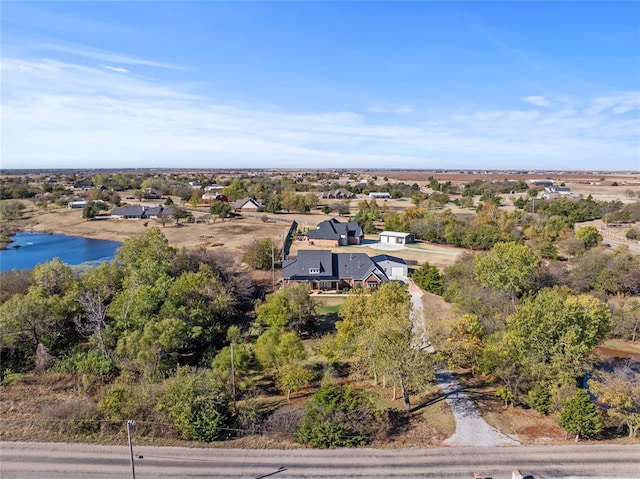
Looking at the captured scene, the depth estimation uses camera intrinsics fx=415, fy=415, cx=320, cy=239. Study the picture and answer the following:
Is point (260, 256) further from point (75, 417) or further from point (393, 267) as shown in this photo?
point (75, 417)

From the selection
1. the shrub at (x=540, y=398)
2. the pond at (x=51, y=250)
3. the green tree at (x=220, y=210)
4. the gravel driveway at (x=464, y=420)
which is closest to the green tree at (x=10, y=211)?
the pond at (x=51, y=250)

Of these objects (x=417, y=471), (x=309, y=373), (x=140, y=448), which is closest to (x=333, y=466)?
(x=417, y=471)

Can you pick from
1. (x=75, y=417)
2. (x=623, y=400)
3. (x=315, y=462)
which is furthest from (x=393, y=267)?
(x=75, y=417)

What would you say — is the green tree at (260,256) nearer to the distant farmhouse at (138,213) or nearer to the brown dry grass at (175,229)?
the brown dry grass at (175,229)

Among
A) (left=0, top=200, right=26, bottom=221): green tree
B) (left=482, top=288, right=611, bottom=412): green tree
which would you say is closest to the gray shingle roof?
(left=482, top=288, right=611, bottom=412): green tree

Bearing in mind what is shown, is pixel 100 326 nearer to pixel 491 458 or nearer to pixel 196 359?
pixel 196 359

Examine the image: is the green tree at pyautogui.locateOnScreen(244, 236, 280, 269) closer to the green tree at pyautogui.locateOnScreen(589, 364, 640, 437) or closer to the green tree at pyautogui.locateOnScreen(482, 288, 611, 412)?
Answer: the green tree at pyautogui.locateOnScreen(482, 288, 611, 412)

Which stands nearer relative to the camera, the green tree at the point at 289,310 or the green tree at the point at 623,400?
the green tree at the point at 623,400
